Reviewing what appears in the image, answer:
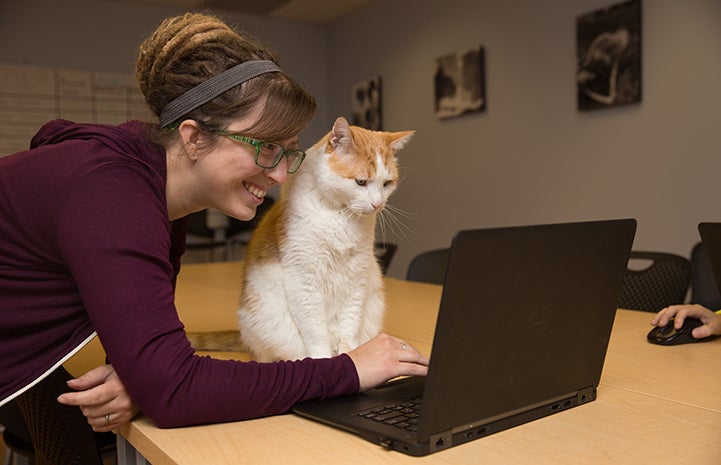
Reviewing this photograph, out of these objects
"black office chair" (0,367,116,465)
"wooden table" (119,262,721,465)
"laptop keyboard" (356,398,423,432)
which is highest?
"laptop keyboard" (356,398,423,432)

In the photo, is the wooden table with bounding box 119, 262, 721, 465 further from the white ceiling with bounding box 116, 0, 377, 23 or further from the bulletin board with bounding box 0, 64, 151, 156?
the white ceiling with bounding box 116, 0, 377, 23

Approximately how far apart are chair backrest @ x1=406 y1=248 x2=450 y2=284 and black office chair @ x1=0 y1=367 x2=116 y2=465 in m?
1.59

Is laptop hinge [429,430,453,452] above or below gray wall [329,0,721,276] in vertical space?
below

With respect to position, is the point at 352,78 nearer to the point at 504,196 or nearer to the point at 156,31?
the point at 504,196

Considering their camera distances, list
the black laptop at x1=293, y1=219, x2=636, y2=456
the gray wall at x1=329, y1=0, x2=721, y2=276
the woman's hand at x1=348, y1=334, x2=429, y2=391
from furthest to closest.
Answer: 1. the gray wall at x1=329, y1=0, x2=721, y2=276
2. the woman's hand at x1=348, y1=334, x2=429, y2=391
3. the black laptop at x1=293, y1=219, x2=636, y2=456

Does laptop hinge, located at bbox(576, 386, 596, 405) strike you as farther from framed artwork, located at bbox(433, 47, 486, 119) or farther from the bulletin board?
the bulletin board

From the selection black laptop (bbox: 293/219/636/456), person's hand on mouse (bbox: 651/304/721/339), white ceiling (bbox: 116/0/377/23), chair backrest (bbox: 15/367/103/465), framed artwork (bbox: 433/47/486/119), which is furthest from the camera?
white ceiling (bbox: 116/0/377/23)

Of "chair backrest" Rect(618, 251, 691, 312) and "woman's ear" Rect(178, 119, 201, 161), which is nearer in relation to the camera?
"woman's ear" Rect(178, 119, 201, 161)

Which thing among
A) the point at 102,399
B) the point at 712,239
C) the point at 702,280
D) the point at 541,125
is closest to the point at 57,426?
the point at 102,399

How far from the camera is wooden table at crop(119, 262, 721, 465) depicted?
71cm

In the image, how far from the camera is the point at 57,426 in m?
1.08

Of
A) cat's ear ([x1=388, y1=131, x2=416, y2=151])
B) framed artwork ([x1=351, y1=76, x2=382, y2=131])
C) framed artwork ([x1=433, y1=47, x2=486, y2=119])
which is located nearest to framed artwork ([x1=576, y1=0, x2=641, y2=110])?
framed artwork ([x1=433, y1=47, x2=486, y2=119])

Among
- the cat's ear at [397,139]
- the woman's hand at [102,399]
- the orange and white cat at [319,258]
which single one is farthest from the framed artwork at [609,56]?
the woman's hand at [102,399]

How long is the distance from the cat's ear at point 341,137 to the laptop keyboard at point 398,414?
1.65ft
